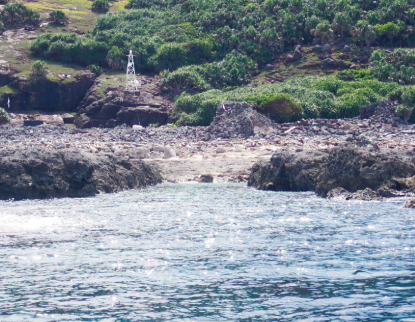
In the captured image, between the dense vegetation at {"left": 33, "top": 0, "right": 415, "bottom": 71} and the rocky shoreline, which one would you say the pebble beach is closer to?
the rocky shoreline

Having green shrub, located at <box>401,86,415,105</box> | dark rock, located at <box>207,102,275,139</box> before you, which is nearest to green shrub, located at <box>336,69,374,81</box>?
green shrub, located at <box>401,86,415,105</box>

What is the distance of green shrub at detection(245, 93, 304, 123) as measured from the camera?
4988 centimetres

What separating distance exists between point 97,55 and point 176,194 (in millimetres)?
55440

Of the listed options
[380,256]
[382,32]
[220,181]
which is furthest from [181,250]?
[382,32]

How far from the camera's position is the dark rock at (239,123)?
42891mm

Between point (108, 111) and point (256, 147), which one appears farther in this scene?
point (108, 111)

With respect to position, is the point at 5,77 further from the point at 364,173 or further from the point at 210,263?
the point at 210,263

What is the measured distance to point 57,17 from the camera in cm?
8406

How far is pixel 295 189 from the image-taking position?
23141mm

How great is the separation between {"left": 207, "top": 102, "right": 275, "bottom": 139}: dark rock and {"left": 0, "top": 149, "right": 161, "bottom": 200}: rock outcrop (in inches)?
787

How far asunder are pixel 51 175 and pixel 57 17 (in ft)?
228

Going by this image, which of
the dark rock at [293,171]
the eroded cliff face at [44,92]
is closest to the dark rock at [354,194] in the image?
the dark rock at [293,171]

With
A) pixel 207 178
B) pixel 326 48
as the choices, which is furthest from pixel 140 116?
→ pixel 207 178

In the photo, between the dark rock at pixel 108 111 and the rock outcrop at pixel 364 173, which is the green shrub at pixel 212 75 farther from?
the rock outcrop at pixel 364 173
